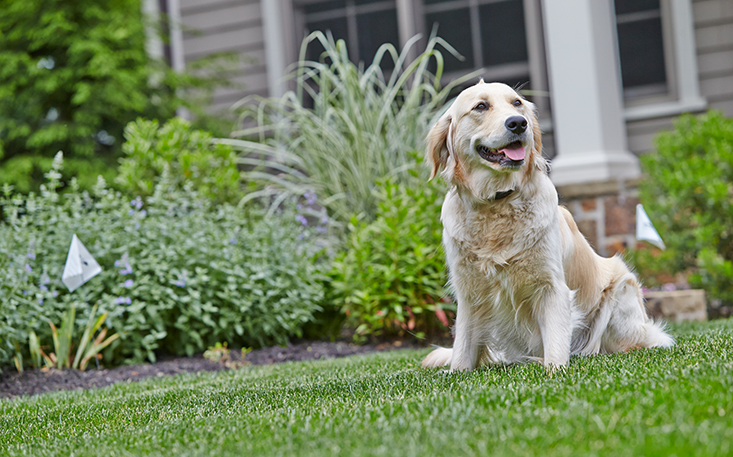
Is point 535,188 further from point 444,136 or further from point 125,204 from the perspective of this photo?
point 125,204

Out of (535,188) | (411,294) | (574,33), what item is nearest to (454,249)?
(535,188)

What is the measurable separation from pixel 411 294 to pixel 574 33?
2.88 m

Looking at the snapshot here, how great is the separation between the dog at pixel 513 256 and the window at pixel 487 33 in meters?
4.39

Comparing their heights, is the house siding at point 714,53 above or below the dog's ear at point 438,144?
above

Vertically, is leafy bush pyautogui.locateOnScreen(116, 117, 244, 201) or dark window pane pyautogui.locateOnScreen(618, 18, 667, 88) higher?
dark window pane pyautogui.locateOnScreen(618, 18, 667, 88)

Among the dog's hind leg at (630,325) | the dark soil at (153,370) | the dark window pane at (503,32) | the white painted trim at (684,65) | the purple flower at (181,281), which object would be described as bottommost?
the dark soil at (153,370)

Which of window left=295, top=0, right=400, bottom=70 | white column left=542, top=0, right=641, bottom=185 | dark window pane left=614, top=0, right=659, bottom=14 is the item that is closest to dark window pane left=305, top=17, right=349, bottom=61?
window left=295, top=0, right=400, bottom=70

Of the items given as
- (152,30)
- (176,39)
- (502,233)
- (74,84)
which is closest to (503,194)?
(502,233)

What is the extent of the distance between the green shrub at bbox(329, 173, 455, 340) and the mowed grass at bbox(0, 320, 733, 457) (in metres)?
1.42

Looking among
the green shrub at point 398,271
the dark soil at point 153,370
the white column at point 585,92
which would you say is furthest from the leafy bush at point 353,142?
the dark soil at point 153,370

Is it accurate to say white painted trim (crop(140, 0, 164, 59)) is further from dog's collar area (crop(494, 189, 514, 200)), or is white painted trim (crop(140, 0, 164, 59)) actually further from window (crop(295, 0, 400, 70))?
dog's collar area (crop(494, 189, 514, 200))

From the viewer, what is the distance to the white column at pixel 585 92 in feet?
18.3

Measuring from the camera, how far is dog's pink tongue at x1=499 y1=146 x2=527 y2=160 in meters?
2.44

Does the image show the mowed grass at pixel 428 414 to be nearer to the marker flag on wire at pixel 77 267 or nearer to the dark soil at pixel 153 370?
the dark soil at pixel 153 370
